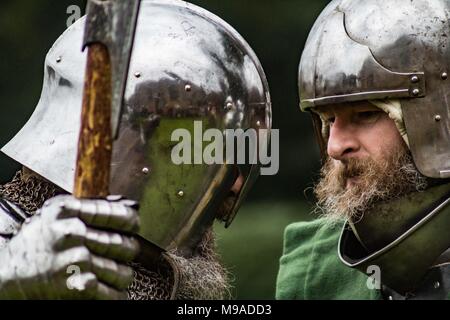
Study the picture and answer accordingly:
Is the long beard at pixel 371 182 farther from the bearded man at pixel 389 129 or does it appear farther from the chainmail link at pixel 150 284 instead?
the chainmail link at pixel 150 284

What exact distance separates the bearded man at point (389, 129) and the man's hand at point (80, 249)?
1.64 meters

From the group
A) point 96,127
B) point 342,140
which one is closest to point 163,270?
point 342,140

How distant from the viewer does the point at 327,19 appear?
602 centimetres

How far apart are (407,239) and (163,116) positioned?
41.4 inches

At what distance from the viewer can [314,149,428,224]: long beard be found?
5863 millimetres

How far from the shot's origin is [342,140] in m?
5.91

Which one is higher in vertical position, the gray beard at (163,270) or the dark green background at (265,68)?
the dark green background at (265,68)

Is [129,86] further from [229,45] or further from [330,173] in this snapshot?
[330,173]

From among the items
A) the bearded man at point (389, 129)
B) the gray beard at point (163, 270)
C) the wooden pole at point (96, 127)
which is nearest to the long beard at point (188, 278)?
the gray beard at point (163, 270)

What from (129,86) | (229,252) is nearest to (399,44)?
(129,86)

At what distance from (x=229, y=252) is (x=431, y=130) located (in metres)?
4.14

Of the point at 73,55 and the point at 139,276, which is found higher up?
the point at 73,55

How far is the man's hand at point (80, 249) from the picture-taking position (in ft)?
14.3

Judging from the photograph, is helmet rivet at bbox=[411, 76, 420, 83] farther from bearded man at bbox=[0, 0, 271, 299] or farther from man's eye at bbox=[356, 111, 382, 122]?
bearded man at bbox=[0, 0, 271, 299]
